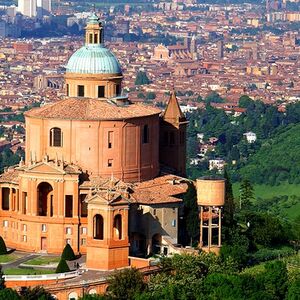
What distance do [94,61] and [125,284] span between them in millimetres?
9251

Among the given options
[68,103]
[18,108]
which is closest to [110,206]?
[68,103]

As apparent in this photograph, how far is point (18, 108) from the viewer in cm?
12219

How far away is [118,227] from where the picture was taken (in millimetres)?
46125

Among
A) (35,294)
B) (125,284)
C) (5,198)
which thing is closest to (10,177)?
(5,198)

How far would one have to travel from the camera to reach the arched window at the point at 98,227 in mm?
46219

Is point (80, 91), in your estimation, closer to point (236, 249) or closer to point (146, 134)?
point (146, 134)

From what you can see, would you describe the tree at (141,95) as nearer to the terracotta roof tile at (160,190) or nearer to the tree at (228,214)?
the terracotta roof tile at (160,190)

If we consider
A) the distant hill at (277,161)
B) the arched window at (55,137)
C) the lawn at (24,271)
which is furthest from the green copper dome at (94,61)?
the distant hill at (277,161)

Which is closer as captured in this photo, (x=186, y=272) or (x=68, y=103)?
(x=186, y=272)

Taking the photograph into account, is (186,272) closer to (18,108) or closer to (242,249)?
(242,249)

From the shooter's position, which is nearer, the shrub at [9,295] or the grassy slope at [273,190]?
the shrub at [9,295]

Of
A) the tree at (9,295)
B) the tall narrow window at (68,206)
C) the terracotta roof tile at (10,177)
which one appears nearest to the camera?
the tree at (9,295)

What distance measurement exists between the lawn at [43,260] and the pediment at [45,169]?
2314 mm

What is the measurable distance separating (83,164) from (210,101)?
79.9 metres
